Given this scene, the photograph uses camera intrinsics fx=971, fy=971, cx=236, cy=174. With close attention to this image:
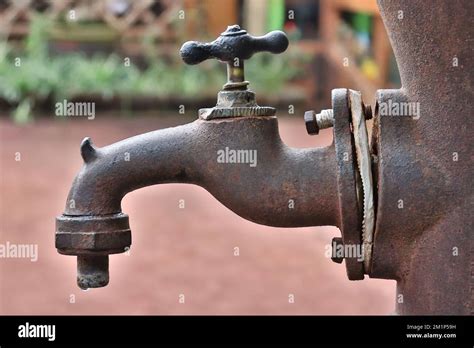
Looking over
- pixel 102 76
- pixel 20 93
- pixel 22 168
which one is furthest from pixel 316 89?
pixel 22 168

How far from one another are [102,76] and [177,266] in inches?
177

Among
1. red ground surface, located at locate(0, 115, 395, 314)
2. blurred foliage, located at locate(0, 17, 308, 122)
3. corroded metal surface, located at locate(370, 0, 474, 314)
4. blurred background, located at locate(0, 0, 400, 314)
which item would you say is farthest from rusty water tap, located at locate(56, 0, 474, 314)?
blurred foliage, located at locate(0, 17, 308, 122)

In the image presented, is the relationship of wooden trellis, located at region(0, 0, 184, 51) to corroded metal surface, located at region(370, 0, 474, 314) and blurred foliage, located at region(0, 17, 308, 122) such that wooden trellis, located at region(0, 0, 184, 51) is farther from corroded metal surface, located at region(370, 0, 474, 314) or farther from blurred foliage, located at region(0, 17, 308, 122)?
corroded metal surface, located at region(370, 0, 474, 314)

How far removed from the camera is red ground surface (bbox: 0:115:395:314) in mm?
4043

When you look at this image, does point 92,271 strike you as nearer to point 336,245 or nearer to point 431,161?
point 336,245

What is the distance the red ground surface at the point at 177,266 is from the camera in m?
4.04

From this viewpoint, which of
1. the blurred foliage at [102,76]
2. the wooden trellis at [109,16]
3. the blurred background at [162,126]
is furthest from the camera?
the wooden trellis at [109,16]

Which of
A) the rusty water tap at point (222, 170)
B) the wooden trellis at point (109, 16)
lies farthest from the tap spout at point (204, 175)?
the wooden trellis at point (109, 16)

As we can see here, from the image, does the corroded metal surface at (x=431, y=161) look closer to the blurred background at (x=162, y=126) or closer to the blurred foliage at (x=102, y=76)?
the blurred background at (x=162, y=126)

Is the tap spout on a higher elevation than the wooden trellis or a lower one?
lower

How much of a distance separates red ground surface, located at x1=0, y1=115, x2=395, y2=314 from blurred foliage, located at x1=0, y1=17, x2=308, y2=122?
7.03 ft

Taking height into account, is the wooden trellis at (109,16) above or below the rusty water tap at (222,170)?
above

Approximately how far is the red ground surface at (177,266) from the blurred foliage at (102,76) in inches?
84.4

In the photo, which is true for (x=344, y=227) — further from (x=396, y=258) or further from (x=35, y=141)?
(x=35, y=141)
